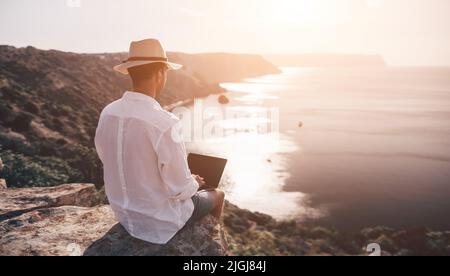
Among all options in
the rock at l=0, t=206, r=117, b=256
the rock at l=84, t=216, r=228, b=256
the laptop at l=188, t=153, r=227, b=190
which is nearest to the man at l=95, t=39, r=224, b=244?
the rock at l=84, t=216, r=228, b=256

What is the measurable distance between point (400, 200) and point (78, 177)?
108 feet

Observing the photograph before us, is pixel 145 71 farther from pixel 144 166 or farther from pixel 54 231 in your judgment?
pixel 54 231

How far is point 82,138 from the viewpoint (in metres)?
44.4

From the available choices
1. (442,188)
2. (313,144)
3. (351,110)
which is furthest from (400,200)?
(351,110)

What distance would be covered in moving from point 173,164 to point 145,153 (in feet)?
1.01

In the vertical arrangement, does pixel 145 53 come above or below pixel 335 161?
above

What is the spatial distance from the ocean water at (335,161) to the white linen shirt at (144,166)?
32.1m

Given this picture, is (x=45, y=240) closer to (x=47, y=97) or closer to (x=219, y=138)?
(x=47, y=97)

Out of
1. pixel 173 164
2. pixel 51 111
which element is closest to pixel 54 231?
pixel 173 164

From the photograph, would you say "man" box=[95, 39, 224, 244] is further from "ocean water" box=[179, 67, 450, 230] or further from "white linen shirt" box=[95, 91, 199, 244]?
"ocean water" box=[179, 67, 450, 230]

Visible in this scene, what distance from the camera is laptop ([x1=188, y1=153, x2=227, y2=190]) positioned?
4.91 meters

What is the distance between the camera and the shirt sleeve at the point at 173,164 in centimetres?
361

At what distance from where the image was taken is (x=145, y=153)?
3.71 m

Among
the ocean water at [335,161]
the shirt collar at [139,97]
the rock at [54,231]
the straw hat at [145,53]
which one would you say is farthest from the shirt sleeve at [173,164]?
the ocean water at [335,161]
